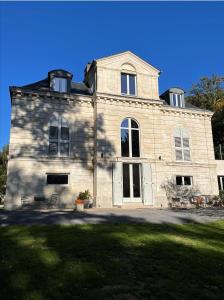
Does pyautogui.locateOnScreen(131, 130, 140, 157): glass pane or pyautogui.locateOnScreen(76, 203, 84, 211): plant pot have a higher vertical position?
pyautogui.locateOnScreen(131, 130, 140, 157): glass pane

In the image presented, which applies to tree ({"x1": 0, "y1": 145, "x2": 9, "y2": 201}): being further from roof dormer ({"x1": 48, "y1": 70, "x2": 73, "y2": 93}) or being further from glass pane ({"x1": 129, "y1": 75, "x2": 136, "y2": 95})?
glass pane ({"x1": 129, "y1": 75, "x2": 136, "y2": 95})

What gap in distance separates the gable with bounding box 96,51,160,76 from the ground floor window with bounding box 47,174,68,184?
8.85 m

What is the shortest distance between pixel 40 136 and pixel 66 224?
9315 mm

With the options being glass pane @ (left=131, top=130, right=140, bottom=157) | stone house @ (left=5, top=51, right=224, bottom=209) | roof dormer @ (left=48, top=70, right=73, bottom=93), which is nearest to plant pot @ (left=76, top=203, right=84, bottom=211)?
stone house @ (left=5, top=51, right=224, bottom=209)

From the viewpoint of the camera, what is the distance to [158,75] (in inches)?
868

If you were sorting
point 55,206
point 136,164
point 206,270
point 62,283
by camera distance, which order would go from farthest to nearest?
point 136,164 → point 55,206 → point 206,270 → point 62,283

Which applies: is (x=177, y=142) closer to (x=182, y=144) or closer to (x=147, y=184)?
(x=182, y=144)

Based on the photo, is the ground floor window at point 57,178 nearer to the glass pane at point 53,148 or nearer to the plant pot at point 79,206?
the glass pane at point 53,148

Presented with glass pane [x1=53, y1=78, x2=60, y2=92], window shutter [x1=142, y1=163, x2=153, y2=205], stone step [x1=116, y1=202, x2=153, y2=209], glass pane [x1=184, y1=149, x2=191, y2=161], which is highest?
glass pane [x1=53, y1=78, x2=60, y2=92]

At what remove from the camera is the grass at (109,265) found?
14.6 feet

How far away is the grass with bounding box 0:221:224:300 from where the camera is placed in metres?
4.44

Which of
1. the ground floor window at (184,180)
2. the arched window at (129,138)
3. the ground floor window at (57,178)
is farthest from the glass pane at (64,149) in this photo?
the ground floor window at (184,180)

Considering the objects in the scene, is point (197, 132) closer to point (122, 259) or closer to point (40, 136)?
point (40, 136)

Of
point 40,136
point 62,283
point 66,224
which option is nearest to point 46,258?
point 62,283
